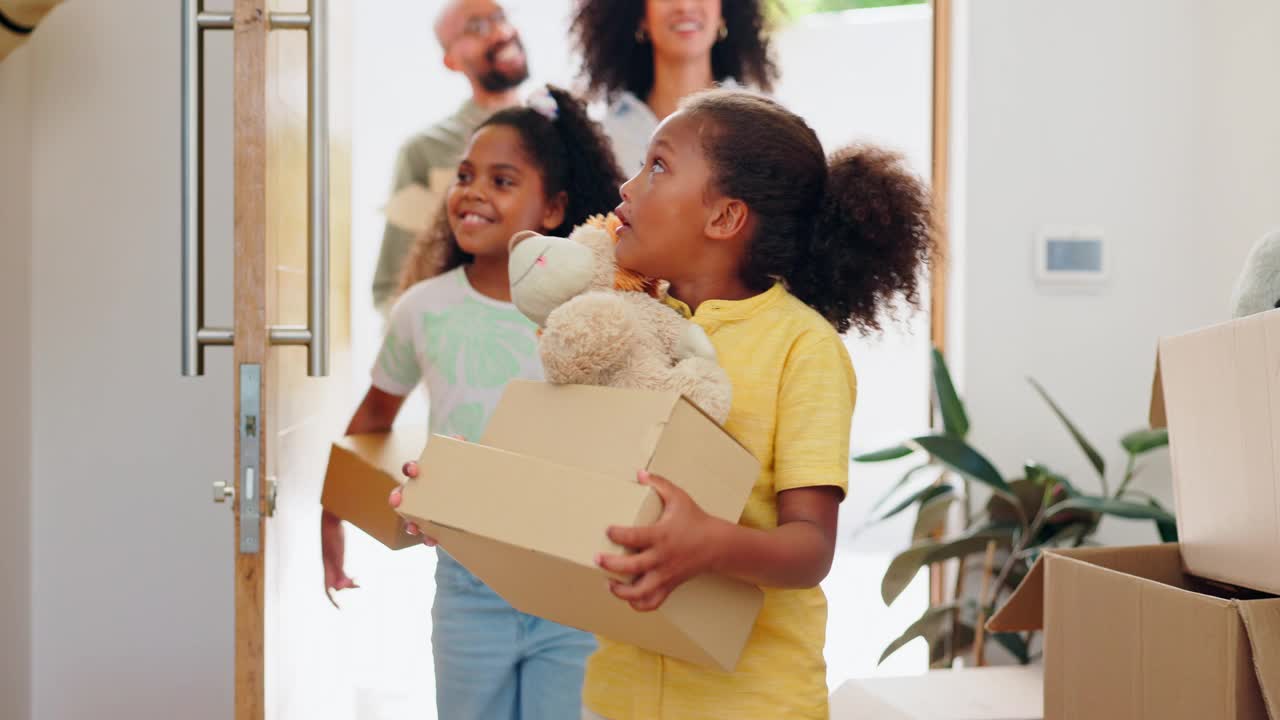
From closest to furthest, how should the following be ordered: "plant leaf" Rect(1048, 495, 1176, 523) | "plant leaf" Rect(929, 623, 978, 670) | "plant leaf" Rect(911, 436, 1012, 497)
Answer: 1. "plant leaf" Rect(1048, 495, 1176, 523)
2. "plant leaf" Rect(911, 436, 1012, 497)
3. "plant leaf" Rect(929, 623, 978, 670)

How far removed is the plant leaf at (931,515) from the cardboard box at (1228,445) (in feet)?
3.54

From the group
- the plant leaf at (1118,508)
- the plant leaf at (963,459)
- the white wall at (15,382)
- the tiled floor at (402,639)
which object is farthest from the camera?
the tiled floor at (402,639)

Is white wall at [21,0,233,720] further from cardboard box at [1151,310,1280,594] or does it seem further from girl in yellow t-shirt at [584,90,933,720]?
cardboard box at [1151,310,1280,594]

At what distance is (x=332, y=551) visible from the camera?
74.4 inches

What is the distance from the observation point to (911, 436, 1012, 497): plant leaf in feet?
7.84

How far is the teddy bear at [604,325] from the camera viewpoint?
99cm

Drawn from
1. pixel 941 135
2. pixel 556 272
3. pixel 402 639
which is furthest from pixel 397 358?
pixel 941 135

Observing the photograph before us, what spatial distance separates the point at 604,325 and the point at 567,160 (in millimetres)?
1118

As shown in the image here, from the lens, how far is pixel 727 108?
112 cm

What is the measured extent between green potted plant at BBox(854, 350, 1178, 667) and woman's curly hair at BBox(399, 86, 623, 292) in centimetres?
83

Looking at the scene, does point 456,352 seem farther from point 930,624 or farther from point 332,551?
point 930,624

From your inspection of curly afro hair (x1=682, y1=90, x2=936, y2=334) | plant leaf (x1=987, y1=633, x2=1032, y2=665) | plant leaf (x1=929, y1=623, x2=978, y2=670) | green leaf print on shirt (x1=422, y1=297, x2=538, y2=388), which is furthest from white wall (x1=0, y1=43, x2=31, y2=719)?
plant leaf (x1=987, y1=633, x2=1032, y2=665)

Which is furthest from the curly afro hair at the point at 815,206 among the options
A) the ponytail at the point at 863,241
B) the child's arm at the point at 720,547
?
the child's arm at the point at 720,547

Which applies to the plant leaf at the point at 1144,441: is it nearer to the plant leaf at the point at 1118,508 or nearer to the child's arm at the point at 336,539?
the plant leaf at the point at 1118,508
